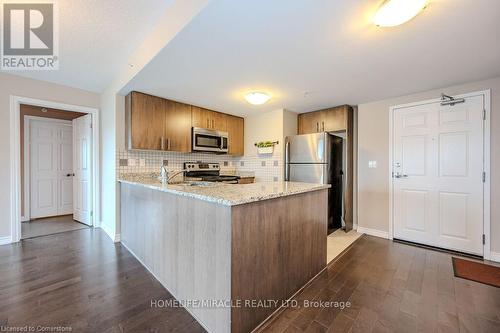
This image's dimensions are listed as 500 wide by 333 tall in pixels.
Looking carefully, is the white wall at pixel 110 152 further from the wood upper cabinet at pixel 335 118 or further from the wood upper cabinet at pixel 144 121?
the wood upper cabinet at pixel 335 118

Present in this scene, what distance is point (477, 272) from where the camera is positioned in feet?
7.21

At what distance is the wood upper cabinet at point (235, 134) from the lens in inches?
168

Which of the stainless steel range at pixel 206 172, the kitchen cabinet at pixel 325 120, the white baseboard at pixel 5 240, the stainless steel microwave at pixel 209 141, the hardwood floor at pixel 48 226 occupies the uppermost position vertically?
the kitchen cabinet at pixel 325 120

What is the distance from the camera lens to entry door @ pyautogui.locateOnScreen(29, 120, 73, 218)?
4.13 m

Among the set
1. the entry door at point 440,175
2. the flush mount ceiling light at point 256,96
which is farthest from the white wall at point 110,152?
the entry door at point 440,175

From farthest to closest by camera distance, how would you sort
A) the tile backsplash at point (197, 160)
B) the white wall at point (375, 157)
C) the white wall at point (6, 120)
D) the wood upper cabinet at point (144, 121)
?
the white wall at point (375, 157) < the tile backsplash at point (197, 160) < the wood upper cabinet at point (144, 121) < the white wall at point (6, 120)

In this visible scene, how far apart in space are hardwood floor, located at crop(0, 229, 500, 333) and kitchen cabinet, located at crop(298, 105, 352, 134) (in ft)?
6.85

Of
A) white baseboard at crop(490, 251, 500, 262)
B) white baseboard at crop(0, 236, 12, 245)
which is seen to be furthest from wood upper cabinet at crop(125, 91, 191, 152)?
white baseboard at crop(490, 251, 500, 262)

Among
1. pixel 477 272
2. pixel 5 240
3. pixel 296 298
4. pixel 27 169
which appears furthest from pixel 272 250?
pixel 27 169

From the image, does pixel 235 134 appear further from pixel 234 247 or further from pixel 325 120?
pixel 234 247

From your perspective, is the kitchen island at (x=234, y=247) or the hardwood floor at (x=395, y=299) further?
the hardwood floor at (x=395, y=299)

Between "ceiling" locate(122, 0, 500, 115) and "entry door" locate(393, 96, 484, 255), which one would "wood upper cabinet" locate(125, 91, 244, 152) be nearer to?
"ceiling" locate(122, 0, 500, 115)

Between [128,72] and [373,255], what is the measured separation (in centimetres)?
370

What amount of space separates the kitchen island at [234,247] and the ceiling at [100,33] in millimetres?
1463
